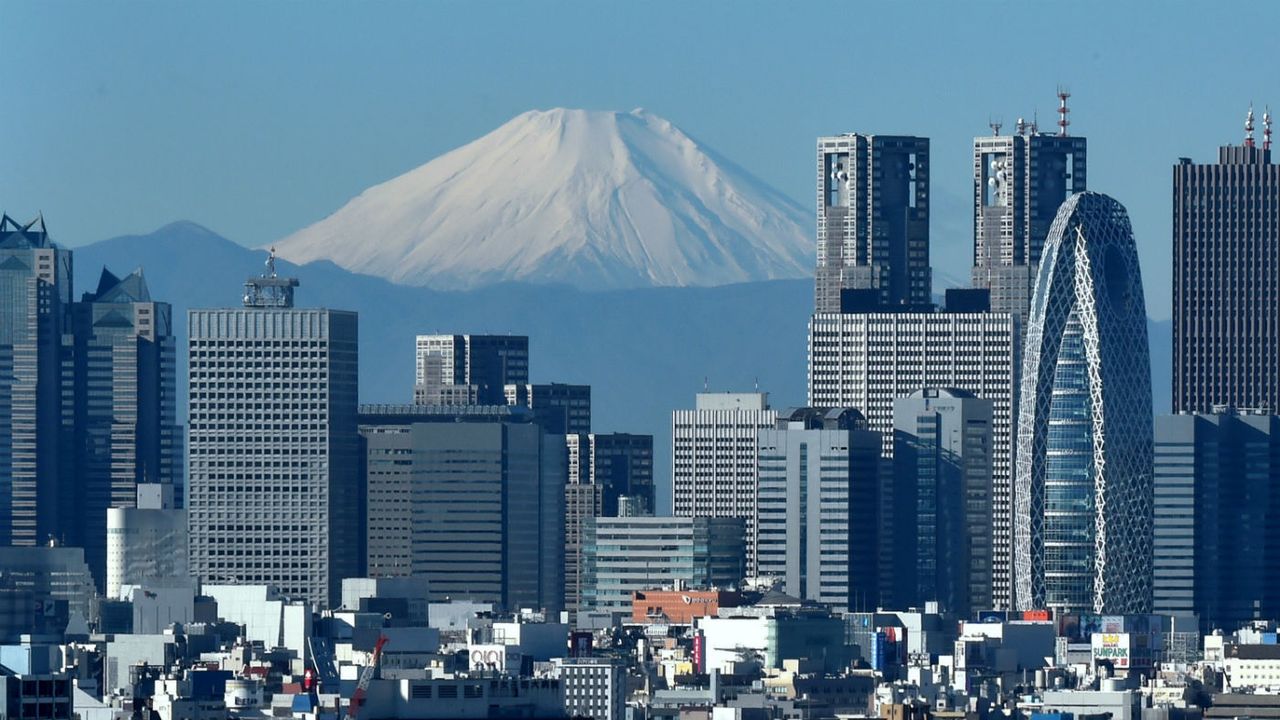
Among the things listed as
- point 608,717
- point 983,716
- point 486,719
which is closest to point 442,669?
point 608,717

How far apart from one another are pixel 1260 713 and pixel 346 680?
38.5m

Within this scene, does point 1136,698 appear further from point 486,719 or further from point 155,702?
point 486,719

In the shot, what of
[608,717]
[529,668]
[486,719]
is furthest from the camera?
[529,668]

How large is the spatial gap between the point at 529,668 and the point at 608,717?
45.3 feet

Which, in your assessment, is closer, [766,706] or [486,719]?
[486,719]

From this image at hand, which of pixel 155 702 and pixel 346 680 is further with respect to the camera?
pixel 346 680

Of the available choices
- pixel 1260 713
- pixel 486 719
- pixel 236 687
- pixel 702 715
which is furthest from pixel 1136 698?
pixel 486 719

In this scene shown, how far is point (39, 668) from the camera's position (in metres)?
176

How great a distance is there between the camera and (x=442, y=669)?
178m

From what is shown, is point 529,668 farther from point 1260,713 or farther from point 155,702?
point 1260,713

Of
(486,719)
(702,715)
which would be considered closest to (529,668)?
(702,715)

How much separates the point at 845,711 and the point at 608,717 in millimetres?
25971

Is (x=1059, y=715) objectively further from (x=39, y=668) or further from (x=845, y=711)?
(x=39, y=668)

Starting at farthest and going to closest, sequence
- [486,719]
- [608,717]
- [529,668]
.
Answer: [529,668], [608,717], [486,719]
